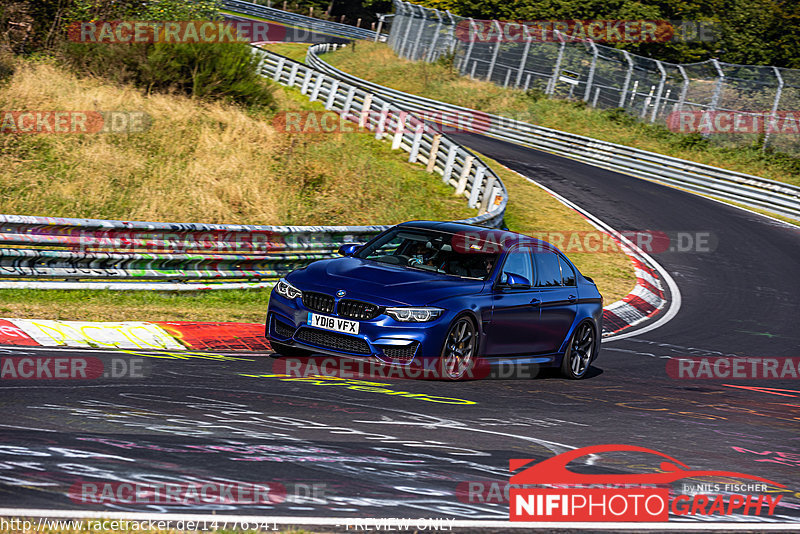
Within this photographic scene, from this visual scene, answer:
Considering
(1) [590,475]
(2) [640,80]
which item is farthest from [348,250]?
(2) [640,80]

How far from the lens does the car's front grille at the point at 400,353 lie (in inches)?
→ 348

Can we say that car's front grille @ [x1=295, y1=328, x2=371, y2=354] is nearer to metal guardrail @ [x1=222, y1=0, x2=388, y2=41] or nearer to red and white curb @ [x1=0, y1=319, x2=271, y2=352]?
red and white curb @ [x1=0, y1=319, x2=271, y2=352]

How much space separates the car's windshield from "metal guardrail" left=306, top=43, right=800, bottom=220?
23510mm

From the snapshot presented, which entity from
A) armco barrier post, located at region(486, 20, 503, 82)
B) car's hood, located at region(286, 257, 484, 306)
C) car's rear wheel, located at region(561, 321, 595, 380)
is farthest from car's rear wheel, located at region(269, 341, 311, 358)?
armco barrier post, located at region(486, 20, 503, 82)

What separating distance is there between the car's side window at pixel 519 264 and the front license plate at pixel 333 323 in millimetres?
2097

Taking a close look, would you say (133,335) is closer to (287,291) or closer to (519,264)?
(287,291)

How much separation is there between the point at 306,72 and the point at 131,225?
22.5 metres

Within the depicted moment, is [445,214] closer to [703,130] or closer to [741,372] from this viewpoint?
[741,372]

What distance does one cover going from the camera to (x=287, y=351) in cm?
966

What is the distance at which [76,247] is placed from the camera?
473 inches

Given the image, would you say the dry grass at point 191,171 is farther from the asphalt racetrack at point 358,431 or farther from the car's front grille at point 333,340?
the car's front grille at point 333,340

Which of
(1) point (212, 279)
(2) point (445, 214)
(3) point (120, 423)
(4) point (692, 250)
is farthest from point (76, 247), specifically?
(4) point (692, 250)

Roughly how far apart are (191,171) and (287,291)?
11398 mm

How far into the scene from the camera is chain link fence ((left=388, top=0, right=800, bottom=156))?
3575 centimetres
